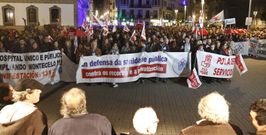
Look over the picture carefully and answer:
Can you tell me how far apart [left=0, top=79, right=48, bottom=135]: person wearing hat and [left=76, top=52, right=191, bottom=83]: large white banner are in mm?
9829

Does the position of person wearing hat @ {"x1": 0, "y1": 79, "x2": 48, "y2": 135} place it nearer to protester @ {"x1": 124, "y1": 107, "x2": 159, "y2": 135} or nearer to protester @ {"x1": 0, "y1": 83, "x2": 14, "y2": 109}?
protester @ {"x1": 0, "y1": 83, "x2": 14, "y2": 109}

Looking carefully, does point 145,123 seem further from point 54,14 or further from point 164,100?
point 54,14

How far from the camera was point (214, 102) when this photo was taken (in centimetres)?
414

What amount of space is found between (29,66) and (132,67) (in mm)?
3684

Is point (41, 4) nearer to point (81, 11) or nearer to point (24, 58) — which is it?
point (81, 11)

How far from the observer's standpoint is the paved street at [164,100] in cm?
981

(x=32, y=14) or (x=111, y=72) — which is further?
(x=32, y=14)

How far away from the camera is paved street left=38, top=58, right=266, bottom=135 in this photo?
9.81m

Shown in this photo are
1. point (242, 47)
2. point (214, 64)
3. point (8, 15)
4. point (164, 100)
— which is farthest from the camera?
point (8, 15)

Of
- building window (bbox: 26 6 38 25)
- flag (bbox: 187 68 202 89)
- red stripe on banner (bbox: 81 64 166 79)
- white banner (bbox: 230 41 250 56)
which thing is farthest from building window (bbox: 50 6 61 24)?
flag (bbox: 187 68 202 89)

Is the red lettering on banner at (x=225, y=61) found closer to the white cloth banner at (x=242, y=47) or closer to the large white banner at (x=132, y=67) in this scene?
the large white banner at (x=132, y=67)

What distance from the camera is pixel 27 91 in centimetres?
464

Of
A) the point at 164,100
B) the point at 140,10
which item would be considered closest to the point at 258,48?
the point at 164,100

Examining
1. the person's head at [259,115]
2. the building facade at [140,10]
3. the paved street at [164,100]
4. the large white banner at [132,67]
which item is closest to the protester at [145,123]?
the person's head at [259,115]
